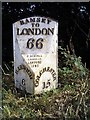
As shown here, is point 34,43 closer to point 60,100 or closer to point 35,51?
point 35,51

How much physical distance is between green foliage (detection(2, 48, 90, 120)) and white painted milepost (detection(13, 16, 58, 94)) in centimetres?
17

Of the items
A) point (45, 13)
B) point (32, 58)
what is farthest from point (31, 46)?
point (45, 13)

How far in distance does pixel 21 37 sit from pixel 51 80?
691 mm

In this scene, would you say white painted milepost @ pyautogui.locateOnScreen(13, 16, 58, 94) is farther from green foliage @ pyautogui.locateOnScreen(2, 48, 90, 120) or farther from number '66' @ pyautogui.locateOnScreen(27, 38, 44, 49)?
green foliage @ pyautogui.locateOnScreen(2, 48, 90, 120)

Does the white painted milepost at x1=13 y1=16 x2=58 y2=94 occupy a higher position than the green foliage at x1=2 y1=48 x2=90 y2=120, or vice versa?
the white painted milepost at x1=13 y1=16 x2=58 y2=94

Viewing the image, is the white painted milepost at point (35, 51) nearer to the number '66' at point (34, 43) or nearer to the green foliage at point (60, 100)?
the number '66' at point (34, 43)

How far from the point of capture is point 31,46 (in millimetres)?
5422

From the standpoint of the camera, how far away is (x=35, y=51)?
5449 mm

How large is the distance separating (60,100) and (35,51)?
726 millimetres

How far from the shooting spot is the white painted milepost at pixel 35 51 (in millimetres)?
5422

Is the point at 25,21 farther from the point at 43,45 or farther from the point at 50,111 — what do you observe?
the point at 50,111

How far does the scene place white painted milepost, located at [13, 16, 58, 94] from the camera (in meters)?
5.42

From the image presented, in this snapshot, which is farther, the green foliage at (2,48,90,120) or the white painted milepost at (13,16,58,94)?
the white painted milepost at (13,16,58,94)

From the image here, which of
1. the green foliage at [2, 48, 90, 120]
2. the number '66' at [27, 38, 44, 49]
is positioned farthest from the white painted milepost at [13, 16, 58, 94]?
the green foliage at [2, 48, 90, 120]
